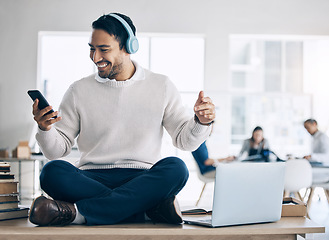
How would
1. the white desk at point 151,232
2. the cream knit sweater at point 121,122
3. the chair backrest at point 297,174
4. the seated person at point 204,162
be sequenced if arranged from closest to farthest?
the white desk at point 151,232, the cream knit sweater at point 121,122, the chair backrest at point 297,174, the seated person at point 204,162

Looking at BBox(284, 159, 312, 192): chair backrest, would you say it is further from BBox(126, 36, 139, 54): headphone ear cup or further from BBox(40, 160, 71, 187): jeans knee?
BBox(40, 160, 71, 187): jeans knee

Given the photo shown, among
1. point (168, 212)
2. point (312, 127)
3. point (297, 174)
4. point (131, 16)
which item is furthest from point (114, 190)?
point (131, 16)

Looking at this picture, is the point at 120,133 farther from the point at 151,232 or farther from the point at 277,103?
the point at 277,103

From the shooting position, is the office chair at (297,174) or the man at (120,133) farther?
the office chair at (297,174)

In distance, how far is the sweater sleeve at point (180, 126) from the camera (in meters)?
1.86

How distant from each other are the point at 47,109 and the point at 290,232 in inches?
39.0

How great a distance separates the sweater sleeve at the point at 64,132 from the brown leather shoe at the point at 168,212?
0.57 meters

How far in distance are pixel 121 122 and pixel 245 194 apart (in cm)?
71

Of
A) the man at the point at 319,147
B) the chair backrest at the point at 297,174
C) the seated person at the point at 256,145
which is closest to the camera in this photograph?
the chair backrest at the point at 297,174

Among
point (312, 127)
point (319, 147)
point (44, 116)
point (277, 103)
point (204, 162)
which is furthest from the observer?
point (277, 103)

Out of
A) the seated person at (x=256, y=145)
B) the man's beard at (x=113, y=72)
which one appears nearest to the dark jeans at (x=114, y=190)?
the man's beard at (x=113, y=72)

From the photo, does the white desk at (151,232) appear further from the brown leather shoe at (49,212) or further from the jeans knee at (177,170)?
the jeans knee at (177,170)

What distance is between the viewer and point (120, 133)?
200cm

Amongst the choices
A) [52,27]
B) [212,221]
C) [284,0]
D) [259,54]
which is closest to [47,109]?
[212,221]
